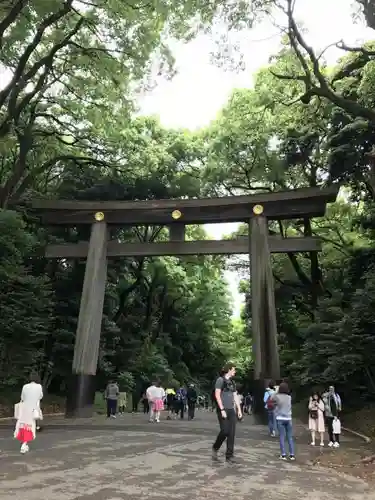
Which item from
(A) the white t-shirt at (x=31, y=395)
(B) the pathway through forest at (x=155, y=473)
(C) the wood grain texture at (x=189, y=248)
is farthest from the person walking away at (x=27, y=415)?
(C) the wood grain texture at (x=189, y=248)

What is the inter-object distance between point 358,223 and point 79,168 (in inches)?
487

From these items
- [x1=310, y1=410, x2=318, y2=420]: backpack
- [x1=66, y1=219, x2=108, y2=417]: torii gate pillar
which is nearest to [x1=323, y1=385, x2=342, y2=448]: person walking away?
[x1=310, y1=410, x2=318, y2=420]: backpack

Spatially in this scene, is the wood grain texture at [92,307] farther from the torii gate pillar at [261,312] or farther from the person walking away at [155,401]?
the torii gate pillar at [261,312]

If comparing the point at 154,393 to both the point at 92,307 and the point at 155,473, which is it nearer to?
the point at 92,307

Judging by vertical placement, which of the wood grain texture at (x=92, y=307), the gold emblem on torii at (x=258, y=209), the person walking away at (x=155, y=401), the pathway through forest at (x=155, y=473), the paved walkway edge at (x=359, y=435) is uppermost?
the gold emblem on torii at (x=258, y=209)

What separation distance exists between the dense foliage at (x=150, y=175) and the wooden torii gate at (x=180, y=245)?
1505 millimetres

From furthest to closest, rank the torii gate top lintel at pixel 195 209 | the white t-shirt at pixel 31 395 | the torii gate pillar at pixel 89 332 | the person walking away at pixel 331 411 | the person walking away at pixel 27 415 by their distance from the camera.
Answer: the torii gate top lintel at pixel 195 209
the torii gate pillar at pixel 89 332
the person walking away at pixel 331 411
the white t-shirt at pixel 31 395
the person walking away at pixel 27 415

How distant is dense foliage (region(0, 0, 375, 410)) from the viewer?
46.9 ft

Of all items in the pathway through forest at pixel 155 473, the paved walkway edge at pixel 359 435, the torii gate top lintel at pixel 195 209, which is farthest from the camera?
the torii gate top lintel at pixel 195 209

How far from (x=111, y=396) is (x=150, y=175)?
34.0ft

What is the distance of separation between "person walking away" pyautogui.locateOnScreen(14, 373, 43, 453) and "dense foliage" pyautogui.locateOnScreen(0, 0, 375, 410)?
8.65 metres

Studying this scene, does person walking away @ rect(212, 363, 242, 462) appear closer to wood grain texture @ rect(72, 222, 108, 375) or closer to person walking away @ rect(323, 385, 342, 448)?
person walking away @ rect(323, 385, 342, 448)

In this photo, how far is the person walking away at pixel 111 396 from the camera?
17014mm

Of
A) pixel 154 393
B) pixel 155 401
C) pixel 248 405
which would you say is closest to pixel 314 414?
pixel 155 401
